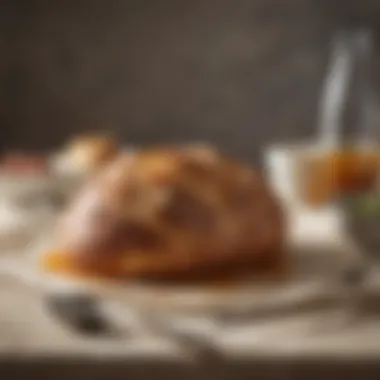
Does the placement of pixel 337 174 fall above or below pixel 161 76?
below

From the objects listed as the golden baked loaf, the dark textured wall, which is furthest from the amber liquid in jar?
the dark textured wall

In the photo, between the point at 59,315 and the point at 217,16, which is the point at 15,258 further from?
the point at 217,16

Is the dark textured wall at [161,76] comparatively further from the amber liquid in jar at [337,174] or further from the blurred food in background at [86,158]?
the amber liquid in jar at [337,174]

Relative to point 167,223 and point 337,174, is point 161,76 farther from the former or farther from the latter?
point 167,223

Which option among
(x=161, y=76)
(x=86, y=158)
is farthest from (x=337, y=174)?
(x=161, y=76)

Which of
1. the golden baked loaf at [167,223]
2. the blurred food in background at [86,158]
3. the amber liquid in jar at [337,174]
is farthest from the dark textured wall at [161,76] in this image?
the golden baked loaf at [167,223]

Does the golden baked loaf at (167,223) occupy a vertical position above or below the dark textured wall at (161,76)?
below
